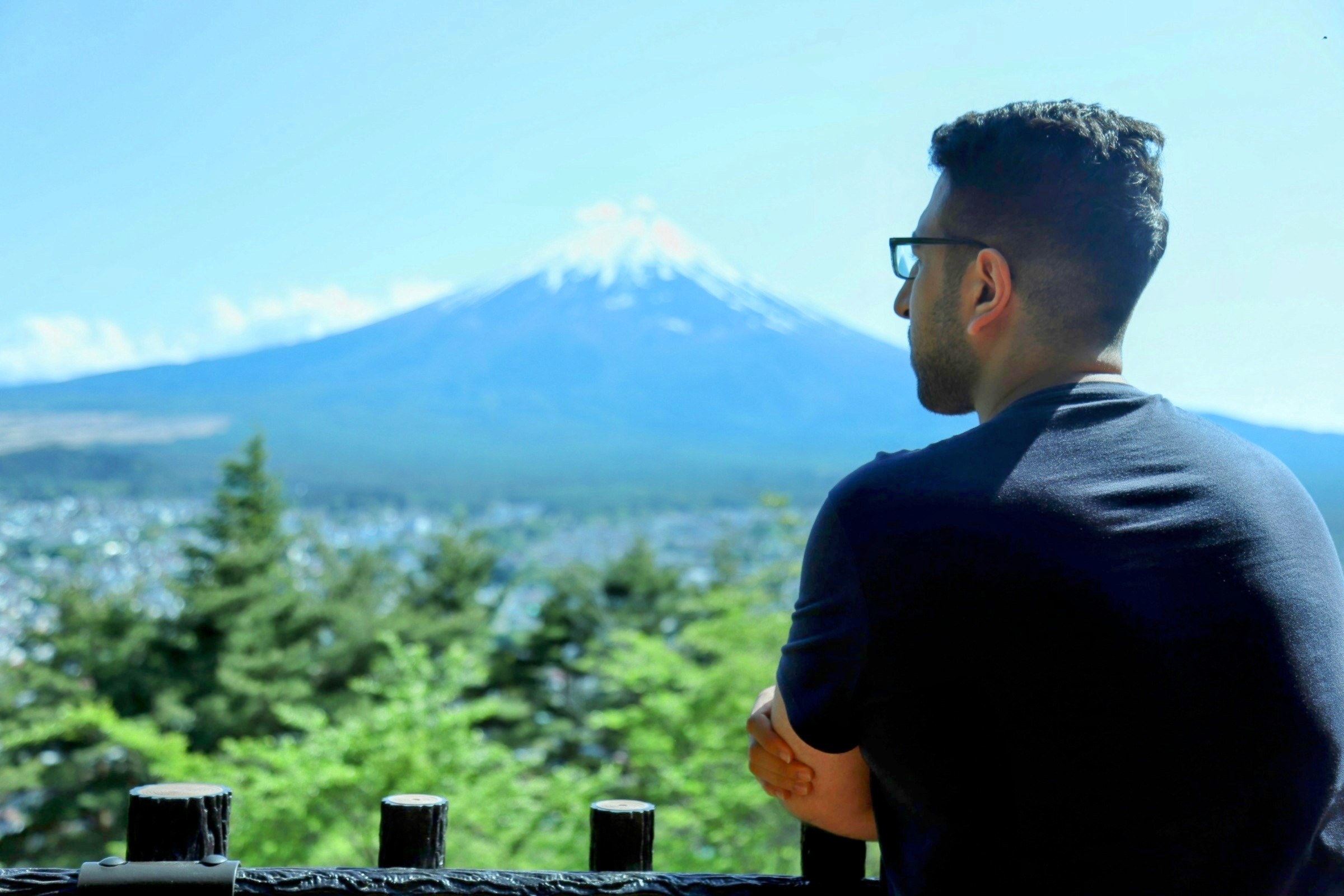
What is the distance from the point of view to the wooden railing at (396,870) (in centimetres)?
115

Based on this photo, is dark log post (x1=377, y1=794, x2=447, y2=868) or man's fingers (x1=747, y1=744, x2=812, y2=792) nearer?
man's fingers (x1=747, y1=744, x2=812, y2=792)

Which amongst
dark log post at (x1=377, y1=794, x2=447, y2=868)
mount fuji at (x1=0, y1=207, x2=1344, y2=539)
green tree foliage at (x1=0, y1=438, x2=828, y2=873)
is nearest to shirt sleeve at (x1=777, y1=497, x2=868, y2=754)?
dark log post at (x1=377, y1=794, x2=447, y2=868)

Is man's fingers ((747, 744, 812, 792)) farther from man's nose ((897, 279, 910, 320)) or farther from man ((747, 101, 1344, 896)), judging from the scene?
man's nose ((897, 279, 910, 320))

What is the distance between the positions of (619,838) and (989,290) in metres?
0.78

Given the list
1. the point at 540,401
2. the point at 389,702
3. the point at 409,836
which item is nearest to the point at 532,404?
the point at 540,401

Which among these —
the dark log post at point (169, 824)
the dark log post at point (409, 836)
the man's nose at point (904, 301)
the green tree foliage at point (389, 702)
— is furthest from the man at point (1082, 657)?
the green tree foliage at point (389, 702)

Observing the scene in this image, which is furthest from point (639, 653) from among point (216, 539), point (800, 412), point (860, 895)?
point (800, 412)

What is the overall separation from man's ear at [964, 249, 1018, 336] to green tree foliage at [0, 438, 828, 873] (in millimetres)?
7108

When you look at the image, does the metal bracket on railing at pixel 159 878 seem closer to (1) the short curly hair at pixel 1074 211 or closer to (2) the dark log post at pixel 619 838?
(2) the dark log post at pixel 619 838

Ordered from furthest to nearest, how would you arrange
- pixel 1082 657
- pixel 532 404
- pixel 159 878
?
pixel 532 404 < pixel 159 878 < pixel 1082 657

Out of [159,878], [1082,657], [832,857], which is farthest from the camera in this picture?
[832,857]

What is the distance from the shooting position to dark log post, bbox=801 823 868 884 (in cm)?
126

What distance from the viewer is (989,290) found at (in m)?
1.07

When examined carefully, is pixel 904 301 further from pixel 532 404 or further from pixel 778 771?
pixel 532 404
